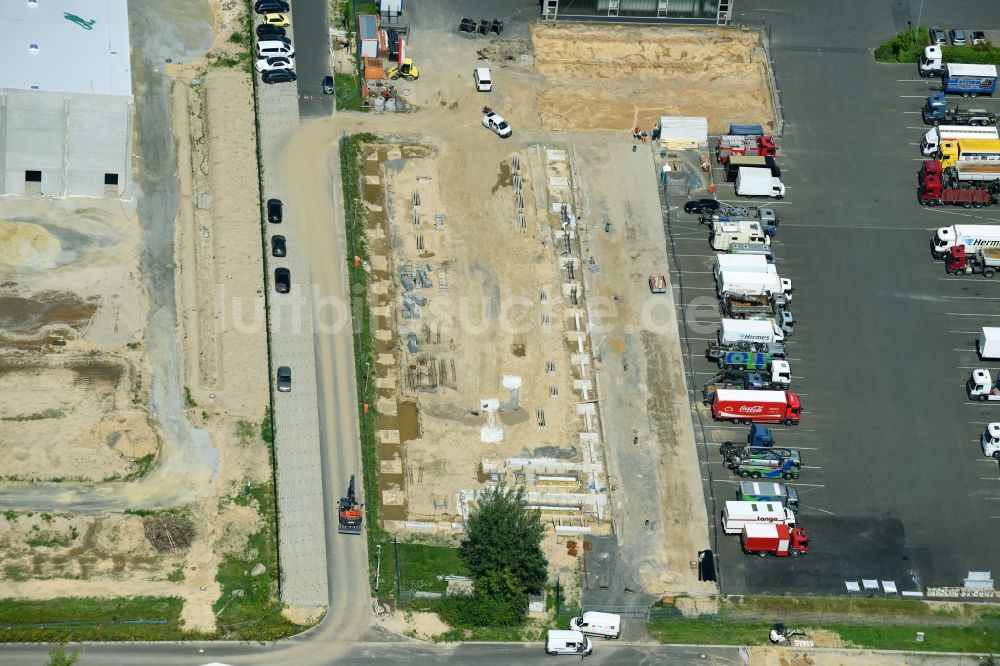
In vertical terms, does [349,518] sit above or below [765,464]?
below

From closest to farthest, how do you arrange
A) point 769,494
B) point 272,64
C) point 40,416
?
point 40,416 → point 769,494 → point 272,64

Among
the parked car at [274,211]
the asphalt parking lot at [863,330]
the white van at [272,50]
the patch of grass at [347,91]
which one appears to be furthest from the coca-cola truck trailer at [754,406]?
the white van at [272,50]

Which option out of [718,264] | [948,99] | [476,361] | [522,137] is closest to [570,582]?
[476,361]

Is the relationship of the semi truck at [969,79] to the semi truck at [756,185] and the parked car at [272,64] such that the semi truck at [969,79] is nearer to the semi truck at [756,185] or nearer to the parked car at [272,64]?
the semi truck at [756,185]

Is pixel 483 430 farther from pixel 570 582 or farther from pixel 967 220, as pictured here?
pixel 967 220

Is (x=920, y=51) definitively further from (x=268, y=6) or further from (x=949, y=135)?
(x=268, y=6)

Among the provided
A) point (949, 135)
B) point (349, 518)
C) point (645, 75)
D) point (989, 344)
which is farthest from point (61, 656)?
point (949, 135)

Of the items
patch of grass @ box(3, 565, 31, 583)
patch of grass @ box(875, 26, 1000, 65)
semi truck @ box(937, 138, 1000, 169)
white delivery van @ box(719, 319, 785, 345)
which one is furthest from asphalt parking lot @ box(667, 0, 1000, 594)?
patch of grass @ box(3, 565, 31, 583)
